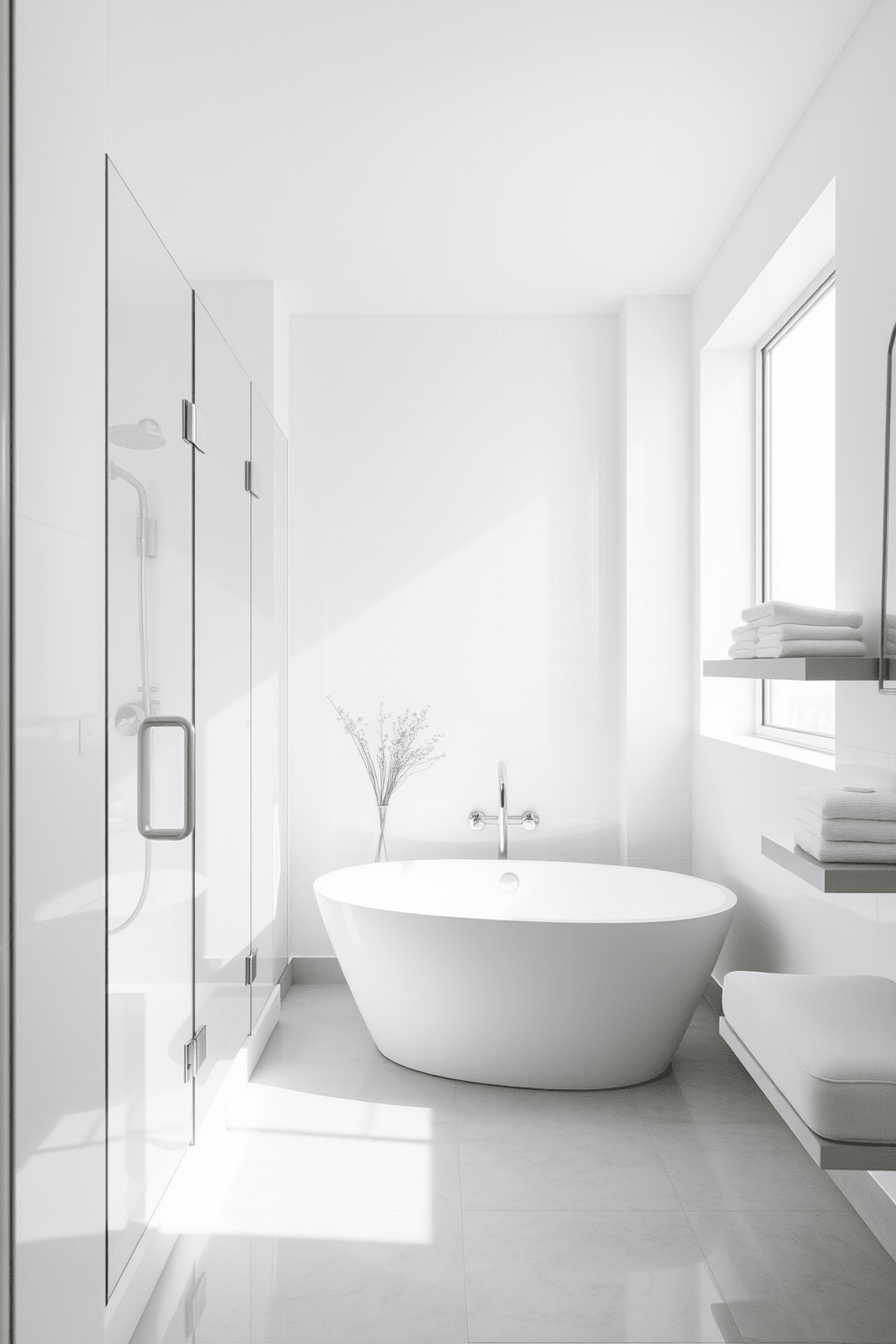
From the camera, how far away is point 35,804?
48.1 inches

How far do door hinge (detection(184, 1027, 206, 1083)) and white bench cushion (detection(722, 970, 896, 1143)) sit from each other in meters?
1.29

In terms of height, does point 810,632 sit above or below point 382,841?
above

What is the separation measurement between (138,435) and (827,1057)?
1.74 metres

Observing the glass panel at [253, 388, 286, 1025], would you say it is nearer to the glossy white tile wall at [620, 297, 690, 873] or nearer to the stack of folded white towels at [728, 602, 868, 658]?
the glossy white tile wall at [620, 297, 690, 873]

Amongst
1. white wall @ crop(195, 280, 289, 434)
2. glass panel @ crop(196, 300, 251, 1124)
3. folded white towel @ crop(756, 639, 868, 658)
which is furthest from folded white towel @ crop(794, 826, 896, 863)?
white wall @ crop(195, 280, 289, 434)

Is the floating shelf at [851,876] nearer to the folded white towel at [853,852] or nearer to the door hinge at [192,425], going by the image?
the folded white towel at [853,852]

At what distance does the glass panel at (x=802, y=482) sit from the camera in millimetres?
3076

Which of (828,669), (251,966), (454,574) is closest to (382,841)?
(251,966)

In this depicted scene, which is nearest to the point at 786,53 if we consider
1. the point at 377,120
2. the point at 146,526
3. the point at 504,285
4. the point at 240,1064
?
the point at 377,120

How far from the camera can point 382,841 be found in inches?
159

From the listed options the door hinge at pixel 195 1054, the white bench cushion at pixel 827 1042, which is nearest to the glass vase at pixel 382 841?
the door hinge at pixel 195 1054

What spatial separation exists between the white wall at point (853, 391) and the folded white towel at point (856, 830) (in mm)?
340

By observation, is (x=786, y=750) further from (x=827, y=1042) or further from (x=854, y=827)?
(x=827, y=1042)

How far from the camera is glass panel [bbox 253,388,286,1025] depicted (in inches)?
131
